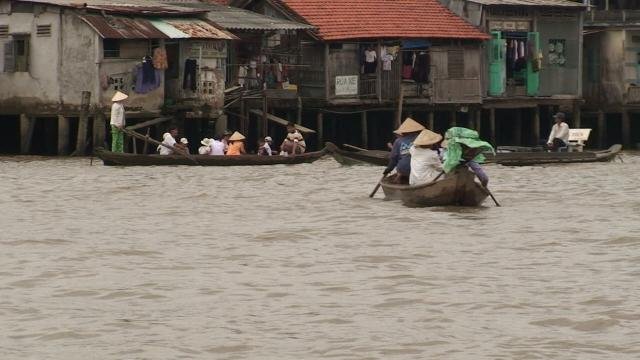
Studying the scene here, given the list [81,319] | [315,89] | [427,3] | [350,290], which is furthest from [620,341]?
[427,3]

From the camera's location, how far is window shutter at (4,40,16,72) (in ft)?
104

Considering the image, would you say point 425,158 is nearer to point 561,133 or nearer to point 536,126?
point 561,133

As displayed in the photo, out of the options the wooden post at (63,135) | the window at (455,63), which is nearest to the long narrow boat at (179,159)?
the wooden post at (63,135)

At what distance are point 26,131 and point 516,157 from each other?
9.93 m

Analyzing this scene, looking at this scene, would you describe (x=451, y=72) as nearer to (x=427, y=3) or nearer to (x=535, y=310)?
(x=427, y=3)

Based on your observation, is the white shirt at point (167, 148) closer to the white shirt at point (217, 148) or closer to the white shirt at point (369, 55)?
the white shirt at point (217, 148)

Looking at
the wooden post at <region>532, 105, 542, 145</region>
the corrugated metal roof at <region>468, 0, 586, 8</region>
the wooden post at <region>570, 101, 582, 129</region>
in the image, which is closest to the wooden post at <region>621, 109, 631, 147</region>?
the wooden post at <region>570, 101, 582, 129</region>

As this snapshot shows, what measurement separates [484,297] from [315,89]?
22.7 meters

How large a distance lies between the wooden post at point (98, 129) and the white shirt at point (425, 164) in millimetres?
12675

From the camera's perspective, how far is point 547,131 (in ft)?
128

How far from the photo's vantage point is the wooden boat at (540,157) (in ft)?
90.8

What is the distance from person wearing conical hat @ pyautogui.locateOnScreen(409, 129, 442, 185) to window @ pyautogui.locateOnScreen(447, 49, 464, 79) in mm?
17259

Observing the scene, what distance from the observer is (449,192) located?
60.4 ft

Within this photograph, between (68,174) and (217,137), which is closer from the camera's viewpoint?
(68,174)
